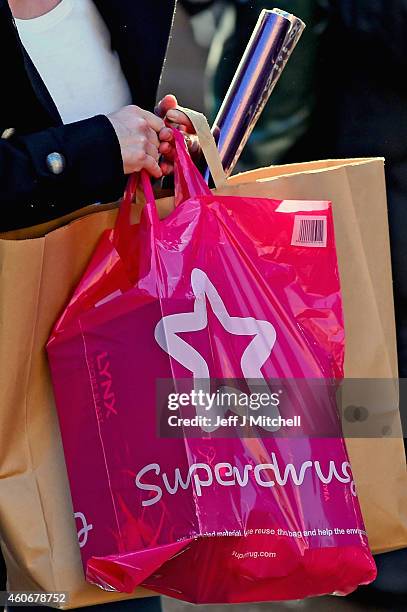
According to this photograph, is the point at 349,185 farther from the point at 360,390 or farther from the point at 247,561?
the point at 247,561

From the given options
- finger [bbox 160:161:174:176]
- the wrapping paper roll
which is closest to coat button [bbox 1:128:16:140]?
finger [bbox 160:161:174:176]

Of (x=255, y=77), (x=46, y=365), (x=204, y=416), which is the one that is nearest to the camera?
(x=204, y=416)

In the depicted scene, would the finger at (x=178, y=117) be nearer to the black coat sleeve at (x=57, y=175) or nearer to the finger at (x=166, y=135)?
the finger at (x=166, y=135)

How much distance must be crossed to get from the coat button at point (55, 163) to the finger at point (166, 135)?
7.6 inches

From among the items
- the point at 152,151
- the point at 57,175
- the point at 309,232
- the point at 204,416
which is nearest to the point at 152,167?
the point at 152,151

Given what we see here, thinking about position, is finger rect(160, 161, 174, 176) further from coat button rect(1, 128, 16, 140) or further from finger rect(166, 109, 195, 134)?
coat button rect(1, 128, 16, 140)

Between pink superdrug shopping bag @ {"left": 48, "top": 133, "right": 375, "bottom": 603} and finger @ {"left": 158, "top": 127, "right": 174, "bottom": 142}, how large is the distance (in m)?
0.11

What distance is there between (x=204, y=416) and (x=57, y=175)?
427 mm

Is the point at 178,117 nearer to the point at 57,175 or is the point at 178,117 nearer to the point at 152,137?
the point at 152,137

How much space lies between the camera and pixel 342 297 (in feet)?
6.64

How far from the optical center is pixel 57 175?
183cm

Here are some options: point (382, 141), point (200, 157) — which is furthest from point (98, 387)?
point (382, 141)

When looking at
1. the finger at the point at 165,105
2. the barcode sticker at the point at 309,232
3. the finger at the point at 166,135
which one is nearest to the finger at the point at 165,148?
the finger at the point at 166,135

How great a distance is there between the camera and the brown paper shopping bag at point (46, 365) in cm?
185
